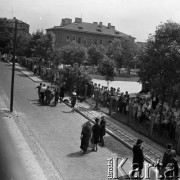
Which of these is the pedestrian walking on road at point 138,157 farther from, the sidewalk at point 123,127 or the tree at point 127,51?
the tree at point 127,51

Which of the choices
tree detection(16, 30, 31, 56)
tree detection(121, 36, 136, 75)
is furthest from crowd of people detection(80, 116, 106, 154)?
tree detection(121, 36, 136, 75)

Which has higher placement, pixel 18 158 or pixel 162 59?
pixel 162 59

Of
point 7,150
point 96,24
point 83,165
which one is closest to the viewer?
point 83,165

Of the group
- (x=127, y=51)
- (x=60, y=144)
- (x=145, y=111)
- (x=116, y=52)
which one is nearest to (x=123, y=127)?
(x=145, y=111)

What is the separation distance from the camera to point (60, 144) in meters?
14.6

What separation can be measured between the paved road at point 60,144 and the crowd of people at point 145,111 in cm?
285

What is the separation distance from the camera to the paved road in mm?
11660

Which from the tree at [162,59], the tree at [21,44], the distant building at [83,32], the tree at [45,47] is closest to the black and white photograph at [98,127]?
the tree at [162,59]

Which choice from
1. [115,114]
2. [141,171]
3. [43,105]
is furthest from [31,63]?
[141,171]

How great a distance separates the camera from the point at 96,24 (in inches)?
3629

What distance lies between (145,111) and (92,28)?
7244cm

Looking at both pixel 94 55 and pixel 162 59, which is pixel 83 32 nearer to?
pixel 94 55

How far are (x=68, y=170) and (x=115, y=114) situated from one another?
1074 centimetres

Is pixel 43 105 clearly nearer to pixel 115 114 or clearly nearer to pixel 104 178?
pixel 115 114
